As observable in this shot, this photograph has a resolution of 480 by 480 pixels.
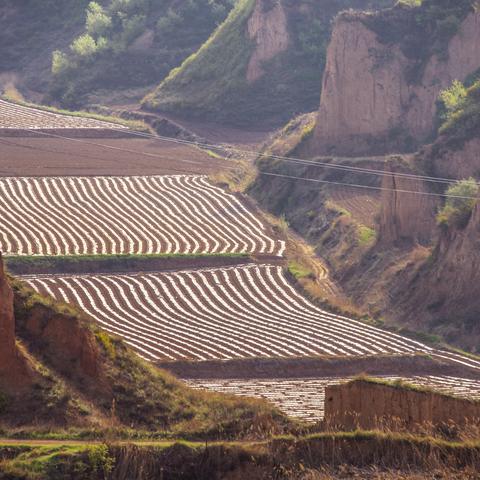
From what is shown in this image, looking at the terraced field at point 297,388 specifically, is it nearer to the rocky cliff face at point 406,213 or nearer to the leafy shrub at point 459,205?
the leafy shrub at point 459,205

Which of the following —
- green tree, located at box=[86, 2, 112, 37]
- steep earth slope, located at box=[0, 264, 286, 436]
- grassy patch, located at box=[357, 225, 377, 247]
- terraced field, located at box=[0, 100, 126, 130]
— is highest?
green tree, located at box=[86, 2, 112, 37]

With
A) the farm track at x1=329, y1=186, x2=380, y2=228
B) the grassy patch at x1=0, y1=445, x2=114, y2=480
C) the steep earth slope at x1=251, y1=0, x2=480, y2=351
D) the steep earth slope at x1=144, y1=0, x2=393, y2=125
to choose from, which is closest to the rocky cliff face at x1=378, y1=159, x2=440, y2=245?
the steep earth slope at x1=251, y1=0, x2=480, y2=351

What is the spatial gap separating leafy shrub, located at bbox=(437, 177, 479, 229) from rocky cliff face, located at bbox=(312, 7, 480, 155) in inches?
465

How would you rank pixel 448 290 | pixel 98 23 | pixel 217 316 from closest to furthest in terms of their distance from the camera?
pixel 217 316
pixel 448 290
pixel 98 23

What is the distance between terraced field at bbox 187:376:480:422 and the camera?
27078 millimetres

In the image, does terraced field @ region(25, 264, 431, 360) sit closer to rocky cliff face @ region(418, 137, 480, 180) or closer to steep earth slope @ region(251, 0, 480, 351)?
steep earth slope @ region(251, 0, 480, 351)

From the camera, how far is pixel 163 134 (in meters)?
66.4

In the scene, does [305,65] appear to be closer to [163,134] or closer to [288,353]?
[163,134]

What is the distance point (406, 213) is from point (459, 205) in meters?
3.46

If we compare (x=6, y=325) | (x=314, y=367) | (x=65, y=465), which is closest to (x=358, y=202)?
(x=314, y=367)

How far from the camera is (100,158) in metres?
59.1

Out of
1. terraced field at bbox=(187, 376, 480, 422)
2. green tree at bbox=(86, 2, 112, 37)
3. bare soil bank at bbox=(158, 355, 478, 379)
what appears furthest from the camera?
green tree at bbox=(86, 2, 112, 37)

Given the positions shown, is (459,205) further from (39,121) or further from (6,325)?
(39,121)

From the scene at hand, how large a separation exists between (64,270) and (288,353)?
1107 cm
